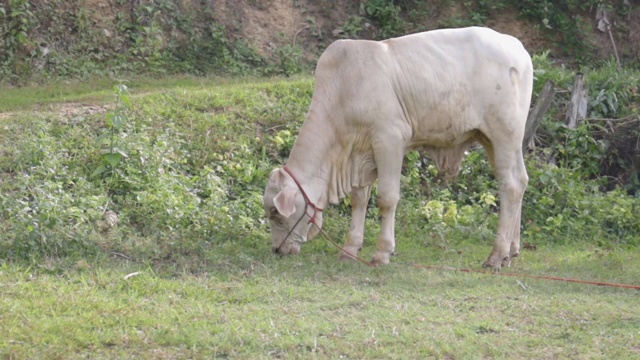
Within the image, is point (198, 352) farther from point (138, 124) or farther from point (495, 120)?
point (138, 124)

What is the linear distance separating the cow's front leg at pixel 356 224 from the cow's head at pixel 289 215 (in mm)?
305

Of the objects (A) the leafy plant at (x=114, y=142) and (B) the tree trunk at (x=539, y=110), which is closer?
(A) the leafy plant at (x=114, y=142)

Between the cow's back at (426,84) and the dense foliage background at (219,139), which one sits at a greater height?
the cow's back at (426,84)

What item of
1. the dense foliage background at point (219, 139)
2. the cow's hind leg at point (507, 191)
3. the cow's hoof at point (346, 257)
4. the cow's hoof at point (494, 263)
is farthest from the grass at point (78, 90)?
the cow's hoof at point (494, 263)

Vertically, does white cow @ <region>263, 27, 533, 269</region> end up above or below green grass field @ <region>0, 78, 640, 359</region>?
above

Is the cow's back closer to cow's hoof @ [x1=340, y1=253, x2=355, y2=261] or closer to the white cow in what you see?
the white cow

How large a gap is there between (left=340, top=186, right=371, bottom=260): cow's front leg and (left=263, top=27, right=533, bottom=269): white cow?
1 centimetres

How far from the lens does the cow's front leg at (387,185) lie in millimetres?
8086

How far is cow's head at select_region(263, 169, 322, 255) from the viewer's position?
8109 millimetres

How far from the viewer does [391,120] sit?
26.6 ft


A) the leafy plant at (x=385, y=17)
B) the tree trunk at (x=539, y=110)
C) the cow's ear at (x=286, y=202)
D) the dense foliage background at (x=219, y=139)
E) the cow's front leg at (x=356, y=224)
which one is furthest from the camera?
the leafy plant at (x=385, y=17)

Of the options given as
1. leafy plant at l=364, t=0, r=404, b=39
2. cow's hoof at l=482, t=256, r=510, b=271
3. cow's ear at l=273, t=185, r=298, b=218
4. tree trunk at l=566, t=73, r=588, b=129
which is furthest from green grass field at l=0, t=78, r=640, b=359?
leafy plant at l=364, t=0, r=404, b=39

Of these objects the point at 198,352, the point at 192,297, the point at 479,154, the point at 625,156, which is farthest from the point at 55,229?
the point at 625,156

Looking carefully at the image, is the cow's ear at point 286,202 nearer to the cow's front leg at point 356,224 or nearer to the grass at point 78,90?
the cow's front leg at point 356,224
